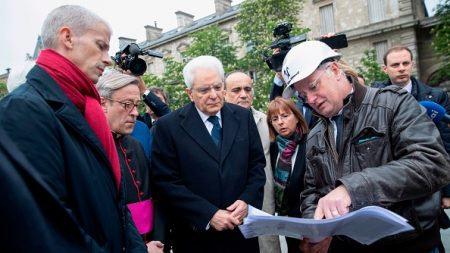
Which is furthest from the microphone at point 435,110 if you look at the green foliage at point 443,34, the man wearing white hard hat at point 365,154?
the green foliage at point 443,34

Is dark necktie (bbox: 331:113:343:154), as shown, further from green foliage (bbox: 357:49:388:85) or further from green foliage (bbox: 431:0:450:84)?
green foliage (bbox: 357:49:388:85)

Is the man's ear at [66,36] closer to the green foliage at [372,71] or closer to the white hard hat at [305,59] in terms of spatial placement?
the white hard hat at [305,59]

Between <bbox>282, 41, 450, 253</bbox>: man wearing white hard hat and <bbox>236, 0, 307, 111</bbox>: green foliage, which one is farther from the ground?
<bbox>236, 0, 307, 111</bbox>: green foliage

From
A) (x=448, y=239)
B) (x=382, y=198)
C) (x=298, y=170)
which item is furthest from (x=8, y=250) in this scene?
(x=448, y=239)

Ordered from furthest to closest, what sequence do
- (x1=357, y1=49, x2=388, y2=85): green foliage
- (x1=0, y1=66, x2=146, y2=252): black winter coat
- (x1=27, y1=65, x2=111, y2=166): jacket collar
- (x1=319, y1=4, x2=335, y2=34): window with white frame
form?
1. (x1=319, y1=4, x2=335, y2=34): window with white frame
2. (x1=357, y1=49, x2=388, y2=85): green foliage
3. (x1=27, y1=65, x2=111, y2=166): jacket collar
4. (x1=0, y1=66, x2=146, y2=252): black winter coat

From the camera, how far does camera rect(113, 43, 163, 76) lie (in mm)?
3268

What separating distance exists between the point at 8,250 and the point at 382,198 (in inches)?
52.6

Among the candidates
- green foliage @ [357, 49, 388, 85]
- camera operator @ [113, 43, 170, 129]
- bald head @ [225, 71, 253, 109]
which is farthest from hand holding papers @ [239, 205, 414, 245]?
green foliage @ [357, 49, 388, 85]

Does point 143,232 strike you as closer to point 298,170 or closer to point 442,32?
point 298,170

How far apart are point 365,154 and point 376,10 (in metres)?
24.1

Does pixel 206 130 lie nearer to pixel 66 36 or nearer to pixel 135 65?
pixel 135 65

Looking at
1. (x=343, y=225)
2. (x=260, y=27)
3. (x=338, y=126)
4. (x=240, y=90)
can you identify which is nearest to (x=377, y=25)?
(x=260, y=27)

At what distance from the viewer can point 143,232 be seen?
2.42 m

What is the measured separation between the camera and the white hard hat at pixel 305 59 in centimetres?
178
